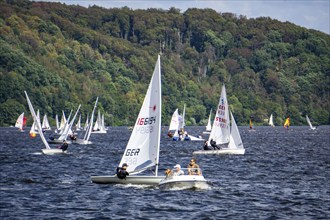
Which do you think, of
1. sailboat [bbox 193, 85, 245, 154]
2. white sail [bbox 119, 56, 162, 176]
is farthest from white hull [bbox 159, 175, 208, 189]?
sailboat [bbox 193, 85, 245, 154]

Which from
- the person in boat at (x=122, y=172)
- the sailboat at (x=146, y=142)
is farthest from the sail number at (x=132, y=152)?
the person in boat at (x=122, y=172)

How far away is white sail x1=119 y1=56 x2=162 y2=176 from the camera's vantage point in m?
54.0

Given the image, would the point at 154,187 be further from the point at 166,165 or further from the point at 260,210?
the point at 166,165

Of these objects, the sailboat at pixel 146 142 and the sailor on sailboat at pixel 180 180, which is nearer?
the sailor on sailboat at pixel 180 180

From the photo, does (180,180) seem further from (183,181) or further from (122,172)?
(122,172)

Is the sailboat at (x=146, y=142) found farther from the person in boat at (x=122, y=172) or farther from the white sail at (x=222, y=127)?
the white sail at (x=222, y=127)

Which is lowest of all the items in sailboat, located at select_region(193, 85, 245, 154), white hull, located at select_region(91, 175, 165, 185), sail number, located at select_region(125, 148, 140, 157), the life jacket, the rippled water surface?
the rippled water surface

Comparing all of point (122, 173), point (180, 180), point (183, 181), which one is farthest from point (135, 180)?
point (183, 181)

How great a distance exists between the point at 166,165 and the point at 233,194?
26.0 m

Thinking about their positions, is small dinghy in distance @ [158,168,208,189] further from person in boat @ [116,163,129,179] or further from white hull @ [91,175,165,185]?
person in boat @ [116,163,129,179]

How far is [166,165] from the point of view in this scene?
79.4 m

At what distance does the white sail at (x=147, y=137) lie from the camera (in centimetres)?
Answer: 5400

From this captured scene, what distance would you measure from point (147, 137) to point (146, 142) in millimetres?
341

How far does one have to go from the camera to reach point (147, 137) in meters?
54.8
